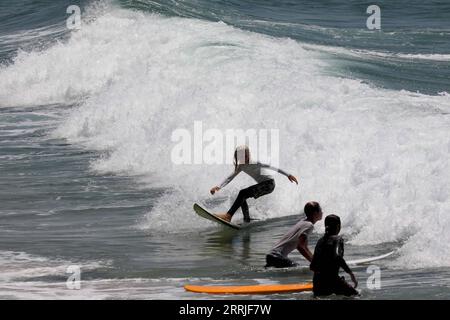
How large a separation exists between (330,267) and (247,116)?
35.1 ft

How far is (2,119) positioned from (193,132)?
7.68 meters

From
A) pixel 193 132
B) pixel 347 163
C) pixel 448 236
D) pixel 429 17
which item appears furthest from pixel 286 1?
pixel 448 236

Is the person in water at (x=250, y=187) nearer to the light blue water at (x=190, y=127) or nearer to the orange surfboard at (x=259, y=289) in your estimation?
the light blue water at (x=190, y=127)

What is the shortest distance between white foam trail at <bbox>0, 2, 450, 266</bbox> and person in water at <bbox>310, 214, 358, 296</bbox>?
1888 mm

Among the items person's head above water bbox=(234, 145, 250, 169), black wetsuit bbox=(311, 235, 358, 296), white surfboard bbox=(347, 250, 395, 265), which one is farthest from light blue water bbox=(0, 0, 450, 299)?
person's head above water bbox=(234, 145, 250, 169)

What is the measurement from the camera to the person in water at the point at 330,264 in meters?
10.2

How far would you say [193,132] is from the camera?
21.0 metres

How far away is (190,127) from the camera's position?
21.3 meters

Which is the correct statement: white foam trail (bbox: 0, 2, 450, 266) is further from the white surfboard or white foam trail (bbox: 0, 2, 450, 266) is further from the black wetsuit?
the black wetsuit

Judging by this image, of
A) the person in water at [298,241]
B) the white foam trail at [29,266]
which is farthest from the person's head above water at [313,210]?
the white foam trail at [29,266]

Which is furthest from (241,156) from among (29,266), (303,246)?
(29,266)

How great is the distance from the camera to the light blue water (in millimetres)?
12336
